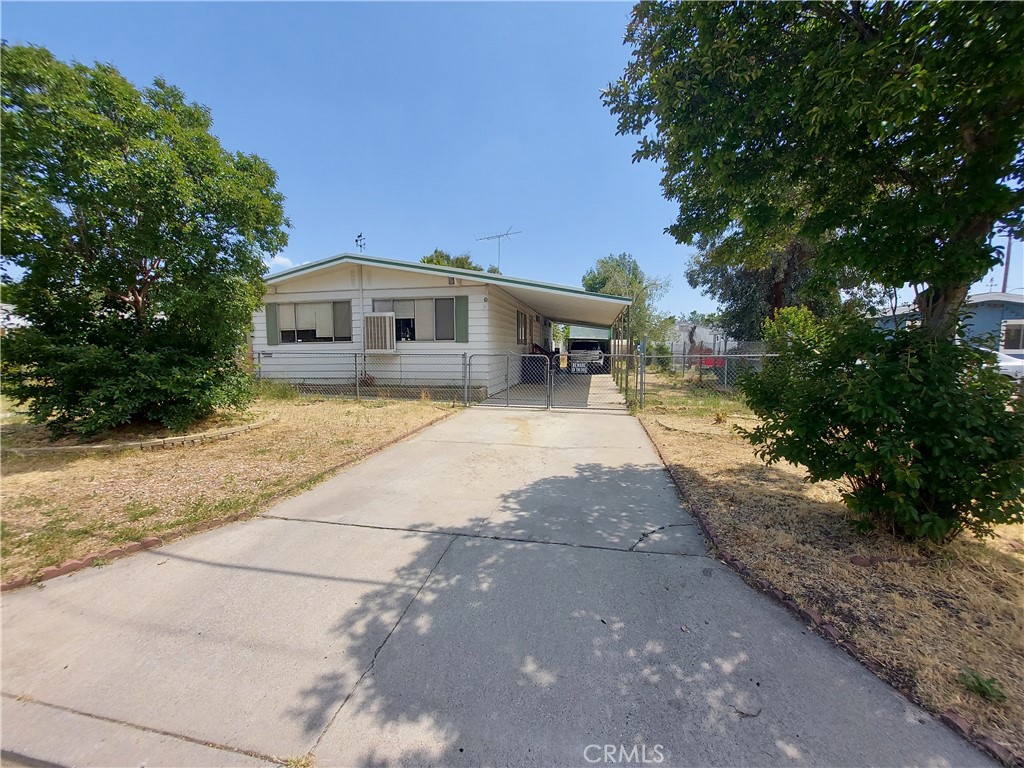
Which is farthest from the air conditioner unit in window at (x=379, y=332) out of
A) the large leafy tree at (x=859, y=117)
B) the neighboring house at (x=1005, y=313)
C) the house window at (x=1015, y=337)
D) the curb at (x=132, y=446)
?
the house window at (x=1015, y=337)

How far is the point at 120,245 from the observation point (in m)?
5.50

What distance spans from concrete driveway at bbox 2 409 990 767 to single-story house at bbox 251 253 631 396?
294 inches

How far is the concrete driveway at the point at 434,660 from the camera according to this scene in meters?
1.71

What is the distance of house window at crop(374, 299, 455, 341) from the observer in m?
11.2

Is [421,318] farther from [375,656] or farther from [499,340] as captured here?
[375,656]

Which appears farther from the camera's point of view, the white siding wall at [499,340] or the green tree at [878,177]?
the white siding wall at [499,340]

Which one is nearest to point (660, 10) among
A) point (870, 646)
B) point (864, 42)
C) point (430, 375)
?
point (864, 42)

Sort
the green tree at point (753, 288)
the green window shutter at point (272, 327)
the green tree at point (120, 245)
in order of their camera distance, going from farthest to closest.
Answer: the green tree at point (753, 288)
the green window shutter at point (272, 327)
the green tree at point (120, 245)

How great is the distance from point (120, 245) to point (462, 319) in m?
6.66

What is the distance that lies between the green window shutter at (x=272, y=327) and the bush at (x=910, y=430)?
12.8 m

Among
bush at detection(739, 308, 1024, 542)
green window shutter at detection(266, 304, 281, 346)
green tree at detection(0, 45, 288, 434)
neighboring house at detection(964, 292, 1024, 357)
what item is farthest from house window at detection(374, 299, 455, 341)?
neighboring house at detection(964, 292, 1024, 357)

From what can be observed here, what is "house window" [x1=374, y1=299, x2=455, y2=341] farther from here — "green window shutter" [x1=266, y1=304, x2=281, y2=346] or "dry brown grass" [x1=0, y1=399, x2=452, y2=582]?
"dry brown grass" [x1=0, y1=399, x2=452, y2=582]

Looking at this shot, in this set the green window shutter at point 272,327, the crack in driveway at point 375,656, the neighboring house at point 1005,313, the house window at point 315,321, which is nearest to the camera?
the crack in driveway at point 375,656

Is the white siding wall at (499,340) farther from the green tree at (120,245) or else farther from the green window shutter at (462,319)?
the green tree at (120,245)
